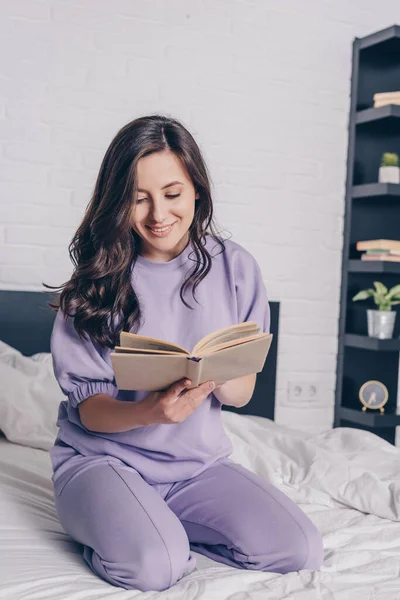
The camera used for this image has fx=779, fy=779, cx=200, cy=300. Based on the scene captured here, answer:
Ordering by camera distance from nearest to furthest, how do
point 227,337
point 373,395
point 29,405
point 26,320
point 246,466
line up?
Result: point 227,337, point 246,466, point 29,405, point 26,320, point 373,395

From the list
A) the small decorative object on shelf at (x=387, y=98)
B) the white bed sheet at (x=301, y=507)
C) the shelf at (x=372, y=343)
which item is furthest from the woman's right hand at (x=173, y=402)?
the small decorative object on shelf at (x=387, y=98)

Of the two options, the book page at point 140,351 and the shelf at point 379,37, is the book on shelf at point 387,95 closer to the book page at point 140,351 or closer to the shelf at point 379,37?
the shelf at point 379,37

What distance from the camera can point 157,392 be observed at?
4.51 ft

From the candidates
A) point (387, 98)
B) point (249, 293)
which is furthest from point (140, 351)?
point (387, 98)

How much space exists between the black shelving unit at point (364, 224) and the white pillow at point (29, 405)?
1368 mm

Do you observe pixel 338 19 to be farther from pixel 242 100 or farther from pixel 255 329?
pixel 255 329

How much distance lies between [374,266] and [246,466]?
1.26 m

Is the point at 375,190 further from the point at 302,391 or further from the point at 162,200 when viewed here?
the point at 162,200

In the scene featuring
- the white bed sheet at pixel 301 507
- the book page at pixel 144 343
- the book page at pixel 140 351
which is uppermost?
the book page at pixel 144 343

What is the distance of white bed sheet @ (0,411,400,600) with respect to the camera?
4.05ft

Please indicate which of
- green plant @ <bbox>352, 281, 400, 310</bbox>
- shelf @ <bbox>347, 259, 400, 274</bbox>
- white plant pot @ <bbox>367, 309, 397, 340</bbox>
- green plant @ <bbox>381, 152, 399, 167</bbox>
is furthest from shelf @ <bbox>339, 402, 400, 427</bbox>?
green plant @ <bbox>381, 152, 399, 167</bbox>

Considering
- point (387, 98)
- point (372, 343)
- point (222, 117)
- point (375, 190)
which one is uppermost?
point (387, 98)

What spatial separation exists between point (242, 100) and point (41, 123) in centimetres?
78

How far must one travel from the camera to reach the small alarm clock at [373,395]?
3.11 m
